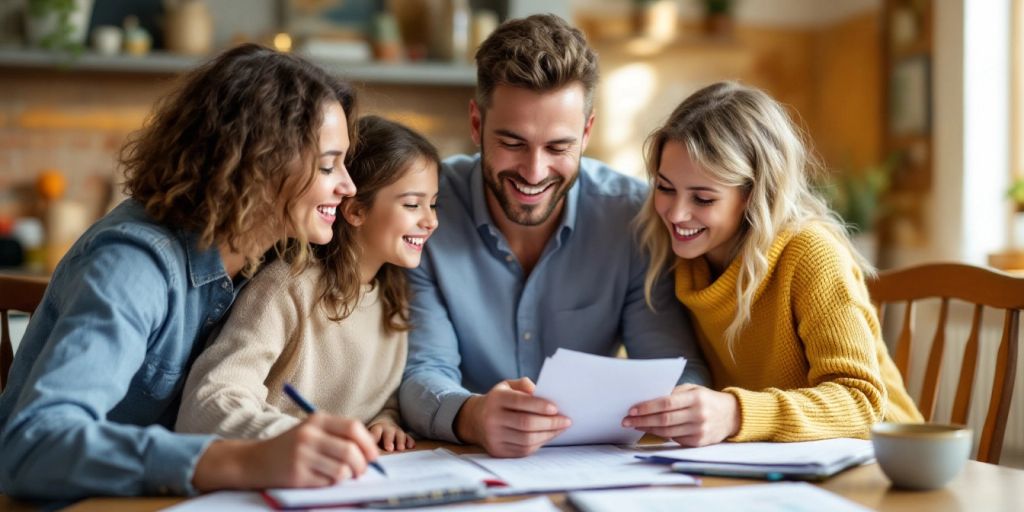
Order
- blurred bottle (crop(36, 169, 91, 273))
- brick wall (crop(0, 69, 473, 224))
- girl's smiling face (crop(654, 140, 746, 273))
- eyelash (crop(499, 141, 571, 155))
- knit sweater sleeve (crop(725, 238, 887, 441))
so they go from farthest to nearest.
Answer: brick wall (crop(0, 69, 473, 224)), blurred bottle (crop(36, 169, 91, 273)), eyelash (crop(499, 141, 571, 155)), girl's smiling face (crop(654, 140, 746, 273)), knit sweater sleeve (crop(725, 238, 887, 441))

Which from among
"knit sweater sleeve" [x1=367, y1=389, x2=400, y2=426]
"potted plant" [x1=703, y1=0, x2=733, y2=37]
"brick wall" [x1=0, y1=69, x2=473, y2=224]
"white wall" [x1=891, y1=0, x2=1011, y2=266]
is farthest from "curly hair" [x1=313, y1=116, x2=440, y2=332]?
"potted plant" [x1=703, y1=0, x2=733, y2=37]

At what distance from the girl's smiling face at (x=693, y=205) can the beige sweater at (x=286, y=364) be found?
1.64 ft

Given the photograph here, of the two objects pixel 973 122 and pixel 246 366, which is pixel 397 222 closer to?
pixel 246 366

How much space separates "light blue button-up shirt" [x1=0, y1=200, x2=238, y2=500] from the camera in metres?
1.15

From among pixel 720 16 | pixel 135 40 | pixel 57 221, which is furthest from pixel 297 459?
pixel 720 16

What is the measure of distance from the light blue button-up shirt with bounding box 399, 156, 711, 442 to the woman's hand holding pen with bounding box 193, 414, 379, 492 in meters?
0.69

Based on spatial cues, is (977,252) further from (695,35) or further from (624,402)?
(624,402)

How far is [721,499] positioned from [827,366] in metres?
0.50

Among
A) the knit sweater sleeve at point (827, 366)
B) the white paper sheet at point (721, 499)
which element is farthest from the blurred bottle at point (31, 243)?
the white paper sheet at point (721, 499)

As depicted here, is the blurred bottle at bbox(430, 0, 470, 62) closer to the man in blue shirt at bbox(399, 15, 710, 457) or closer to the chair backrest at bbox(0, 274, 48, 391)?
the man in blue shirt at bbox(399, 15, 710, 457)

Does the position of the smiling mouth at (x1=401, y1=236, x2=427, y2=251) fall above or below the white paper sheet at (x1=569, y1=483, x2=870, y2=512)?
above

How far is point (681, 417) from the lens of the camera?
4.61ft

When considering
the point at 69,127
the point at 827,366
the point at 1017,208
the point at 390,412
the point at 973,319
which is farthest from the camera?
the point at 69,127

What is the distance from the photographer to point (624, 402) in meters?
1.39
